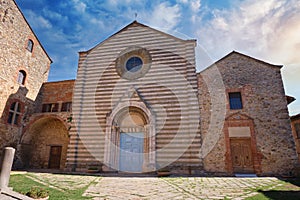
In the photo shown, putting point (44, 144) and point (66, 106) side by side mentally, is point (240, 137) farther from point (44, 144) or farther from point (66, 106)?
point (44, 144)

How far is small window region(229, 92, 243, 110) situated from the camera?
37.7 feet

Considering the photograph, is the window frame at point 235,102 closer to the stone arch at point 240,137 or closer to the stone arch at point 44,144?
the stone arch at point 240,137

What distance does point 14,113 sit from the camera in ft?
46.6

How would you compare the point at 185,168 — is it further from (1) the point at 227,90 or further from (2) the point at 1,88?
(2) the point at 1,88

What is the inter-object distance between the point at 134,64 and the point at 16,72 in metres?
9.20

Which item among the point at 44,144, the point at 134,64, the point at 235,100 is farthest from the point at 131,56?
the point at 44,144

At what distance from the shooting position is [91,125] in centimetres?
1244

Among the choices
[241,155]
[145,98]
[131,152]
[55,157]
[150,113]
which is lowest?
[55,157]

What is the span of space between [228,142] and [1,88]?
15.3 metres

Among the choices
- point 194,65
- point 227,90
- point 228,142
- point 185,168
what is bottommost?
point 185,168

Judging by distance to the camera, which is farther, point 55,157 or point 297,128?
point 297,128

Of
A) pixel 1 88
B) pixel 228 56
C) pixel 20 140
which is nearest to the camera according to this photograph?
pixel 228 56

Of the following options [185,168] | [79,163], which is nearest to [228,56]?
[185,168]

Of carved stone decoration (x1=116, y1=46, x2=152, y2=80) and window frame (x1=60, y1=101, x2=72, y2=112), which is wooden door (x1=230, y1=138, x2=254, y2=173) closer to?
carved stone decoration (x1=116, y1=46, x2=152, y2=80)
